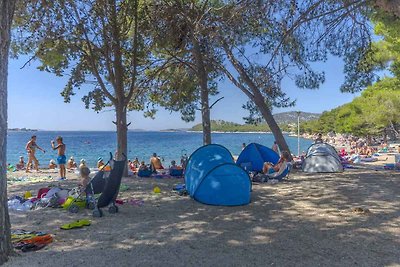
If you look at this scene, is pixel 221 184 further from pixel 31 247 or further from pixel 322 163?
pixel 322 163

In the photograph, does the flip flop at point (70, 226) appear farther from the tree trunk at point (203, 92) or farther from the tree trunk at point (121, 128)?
the tree trunk at point (203, 92)

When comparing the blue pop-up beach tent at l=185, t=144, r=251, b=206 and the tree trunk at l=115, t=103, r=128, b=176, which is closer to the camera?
the blue pop-up beach tent at l=185, t=144, r=251, b=206

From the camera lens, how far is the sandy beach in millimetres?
3742

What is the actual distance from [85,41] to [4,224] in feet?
26.7

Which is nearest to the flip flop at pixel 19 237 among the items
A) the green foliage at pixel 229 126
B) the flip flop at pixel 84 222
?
the flip flop at pixel 84 222

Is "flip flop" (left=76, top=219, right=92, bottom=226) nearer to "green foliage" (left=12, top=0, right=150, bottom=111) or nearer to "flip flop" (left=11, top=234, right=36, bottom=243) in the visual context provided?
"flip flop" (left=11, top=234, right=36, bottom=243)

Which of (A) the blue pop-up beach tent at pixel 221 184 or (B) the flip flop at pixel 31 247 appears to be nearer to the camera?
(B) the flip flop at pixel 31 247

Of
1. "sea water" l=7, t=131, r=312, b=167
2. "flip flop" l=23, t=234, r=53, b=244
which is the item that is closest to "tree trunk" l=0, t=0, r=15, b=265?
"flip flop" l=23, t=234, r=53, b=244

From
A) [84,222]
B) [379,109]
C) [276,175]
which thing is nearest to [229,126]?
[379,109]

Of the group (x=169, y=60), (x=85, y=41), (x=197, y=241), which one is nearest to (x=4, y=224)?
(x=197, y=241)

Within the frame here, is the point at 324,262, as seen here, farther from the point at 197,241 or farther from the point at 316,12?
the point at 316,12

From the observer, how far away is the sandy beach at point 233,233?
12.3ft

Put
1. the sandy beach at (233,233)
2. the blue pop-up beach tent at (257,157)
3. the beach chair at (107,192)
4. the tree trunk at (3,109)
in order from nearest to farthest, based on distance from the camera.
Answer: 1. the tree trunk at (3,109)
2. the sandy beach at (233,233)
3. the beach chair at (107,192)
4. the blue pop-up beach tent at (257,157)

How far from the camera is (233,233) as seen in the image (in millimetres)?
→ 4719
